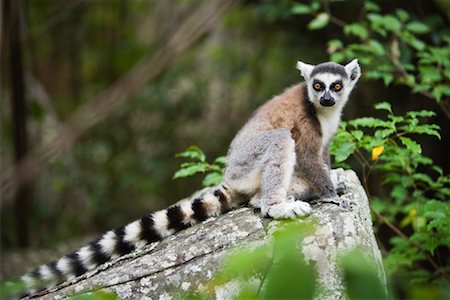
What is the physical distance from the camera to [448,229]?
381 cm

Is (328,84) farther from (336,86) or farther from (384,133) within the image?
(384,133)

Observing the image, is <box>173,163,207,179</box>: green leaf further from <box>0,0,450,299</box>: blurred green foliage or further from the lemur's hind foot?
<box>0,0,450,299</box>: blurred green foliage

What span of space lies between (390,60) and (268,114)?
2.46m

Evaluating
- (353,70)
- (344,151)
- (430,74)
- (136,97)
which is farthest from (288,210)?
(136,97)

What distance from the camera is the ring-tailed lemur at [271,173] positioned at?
341 centimetres

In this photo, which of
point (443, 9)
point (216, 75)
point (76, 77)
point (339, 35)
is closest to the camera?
point (443, 9)

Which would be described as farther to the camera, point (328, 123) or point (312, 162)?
point (328, 123)

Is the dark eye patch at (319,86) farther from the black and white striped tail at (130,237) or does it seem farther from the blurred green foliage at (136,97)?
the blurred green foliage at (136,97)

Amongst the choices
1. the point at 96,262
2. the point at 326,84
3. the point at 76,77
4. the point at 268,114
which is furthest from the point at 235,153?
the point at 76,77

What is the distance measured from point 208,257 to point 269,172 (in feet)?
2.62

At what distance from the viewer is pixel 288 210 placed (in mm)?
3385

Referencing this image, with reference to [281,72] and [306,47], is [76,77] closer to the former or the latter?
[281,72]

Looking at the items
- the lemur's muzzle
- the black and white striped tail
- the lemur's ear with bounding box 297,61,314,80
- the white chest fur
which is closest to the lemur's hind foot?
the black and white striped tail

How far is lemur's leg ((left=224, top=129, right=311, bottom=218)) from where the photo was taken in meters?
3.47
